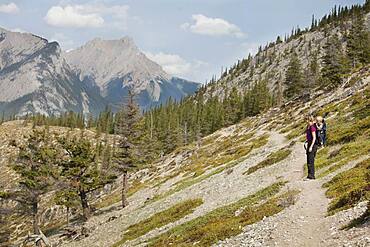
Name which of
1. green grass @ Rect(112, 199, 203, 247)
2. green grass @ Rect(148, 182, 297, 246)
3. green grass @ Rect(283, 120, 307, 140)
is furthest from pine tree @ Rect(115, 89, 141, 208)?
green grass @ Rect(148, 182, 297, 246)

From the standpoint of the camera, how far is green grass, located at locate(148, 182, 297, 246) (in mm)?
22688

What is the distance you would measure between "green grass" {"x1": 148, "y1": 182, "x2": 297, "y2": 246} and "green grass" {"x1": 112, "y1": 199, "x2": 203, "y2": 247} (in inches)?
174

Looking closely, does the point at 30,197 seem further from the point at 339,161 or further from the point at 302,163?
the point at 339,161

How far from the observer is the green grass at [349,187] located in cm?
1914

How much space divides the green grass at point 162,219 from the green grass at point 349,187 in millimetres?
14771

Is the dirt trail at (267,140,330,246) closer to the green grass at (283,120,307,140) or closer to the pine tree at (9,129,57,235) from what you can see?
the green grass at (283,120,307,140)

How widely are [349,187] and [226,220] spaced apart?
7672 millimetres

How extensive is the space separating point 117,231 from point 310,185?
24772mm

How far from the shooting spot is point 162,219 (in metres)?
37.1

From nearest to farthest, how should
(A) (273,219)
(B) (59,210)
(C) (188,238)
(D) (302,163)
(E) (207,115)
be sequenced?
1. (A) (273,219)
2. (C) (188,238)
3. (D) (302,163)
4. (B) (59,210)
5. (E) (207,115)

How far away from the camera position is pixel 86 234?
50.8 meters

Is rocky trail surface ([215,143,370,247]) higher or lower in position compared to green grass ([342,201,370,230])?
lower

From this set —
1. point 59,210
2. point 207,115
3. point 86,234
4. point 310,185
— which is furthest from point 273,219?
point 207,115

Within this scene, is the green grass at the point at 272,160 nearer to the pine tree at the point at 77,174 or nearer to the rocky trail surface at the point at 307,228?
the rocky trail surface at the point at 307,228
